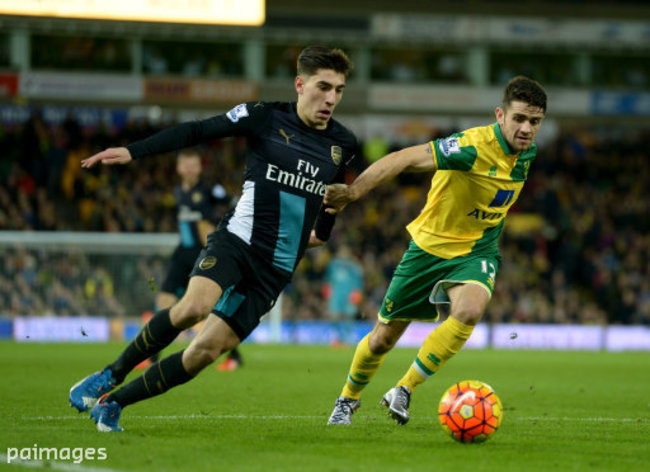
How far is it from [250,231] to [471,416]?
5.82ft

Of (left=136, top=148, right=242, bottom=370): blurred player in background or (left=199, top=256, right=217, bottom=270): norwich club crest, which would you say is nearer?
(left=199, top=256, right=217, bottom=270): norwich club crest

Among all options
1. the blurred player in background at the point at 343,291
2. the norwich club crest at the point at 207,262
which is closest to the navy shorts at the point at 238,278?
the norwich club crest at the point at 207,262

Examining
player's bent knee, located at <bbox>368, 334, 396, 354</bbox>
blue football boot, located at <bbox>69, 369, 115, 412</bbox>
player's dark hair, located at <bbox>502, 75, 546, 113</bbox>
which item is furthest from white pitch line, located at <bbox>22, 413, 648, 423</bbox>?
player's dark hair, located at <bbox>502, 75, 546, 113</bbox>

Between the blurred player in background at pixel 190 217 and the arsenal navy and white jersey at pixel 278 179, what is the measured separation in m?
5.21

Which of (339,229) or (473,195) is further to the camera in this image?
(339,229)

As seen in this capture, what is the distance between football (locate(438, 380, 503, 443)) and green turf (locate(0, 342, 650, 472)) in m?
0.11

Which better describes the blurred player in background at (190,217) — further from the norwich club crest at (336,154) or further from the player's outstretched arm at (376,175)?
the player's outstretched arm at (376,175)

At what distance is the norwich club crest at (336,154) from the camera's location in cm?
657

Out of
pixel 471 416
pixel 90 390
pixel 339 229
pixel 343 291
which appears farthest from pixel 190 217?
pixel 339 229

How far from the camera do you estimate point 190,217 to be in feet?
38.9

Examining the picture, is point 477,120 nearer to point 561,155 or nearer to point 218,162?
point 561,155

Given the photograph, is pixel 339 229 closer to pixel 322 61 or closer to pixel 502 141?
pixel 502 141

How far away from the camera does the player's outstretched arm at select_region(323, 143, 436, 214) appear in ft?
20.8

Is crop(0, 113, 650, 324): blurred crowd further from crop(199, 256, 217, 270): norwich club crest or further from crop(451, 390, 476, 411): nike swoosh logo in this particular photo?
crop(451, 390, 476, 411): nike swoosh logo
